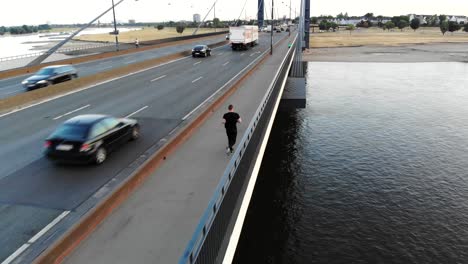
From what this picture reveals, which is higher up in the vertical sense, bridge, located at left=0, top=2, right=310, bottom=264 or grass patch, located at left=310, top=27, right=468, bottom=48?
grass patch, located at left=310, top=27, right=468, bottom=48

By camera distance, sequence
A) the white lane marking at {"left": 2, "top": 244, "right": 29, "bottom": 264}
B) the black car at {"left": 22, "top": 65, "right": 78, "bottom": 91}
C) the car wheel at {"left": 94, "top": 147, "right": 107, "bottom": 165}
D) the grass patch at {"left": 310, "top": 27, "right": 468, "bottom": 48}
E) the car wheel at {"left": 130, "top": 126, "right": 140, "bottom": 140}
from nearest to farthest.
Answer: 1. the white lane marking at {"left": 2, "top": 244, "right": 29, "bottom": 264}
2. the car wheel at {"left": 94, "top": 147, "right": 107, "bottom": 165}
3. the car wheel at {"left": 130, "top": 126, "right": 140, "bottom": 140}
4. the black car at {"left": 22, "top": 65, "right": 78, "bottom": 91}
5. the grass patch at {"left": 310, "top": 27, "right": 468, "bottom": 48}

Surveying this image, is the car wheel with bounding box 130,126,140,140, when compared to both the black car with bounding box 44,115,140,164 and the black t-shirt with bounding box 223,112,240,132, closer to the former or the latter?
the black car with bounding box 44,115,140,164

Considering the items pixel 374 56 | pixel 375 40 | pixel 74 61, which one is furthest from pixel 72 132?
pixel 375 40

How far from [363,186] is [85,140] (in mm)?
13471

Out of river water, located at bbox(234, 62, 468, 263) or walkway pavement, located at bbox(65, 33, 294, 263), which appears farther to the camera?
river water, located at bbox(234, 62, 468, 263)

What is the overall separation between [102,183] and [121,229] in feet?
9.60

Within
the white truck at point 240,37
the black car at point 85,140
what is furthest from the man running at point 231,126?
the white truck at point 240,37

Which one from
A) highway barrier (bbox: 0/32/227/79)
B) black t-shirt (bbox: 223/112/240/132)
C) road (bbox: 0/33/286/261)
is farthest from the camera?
highway barrier (bbox: 0/32/227/79)

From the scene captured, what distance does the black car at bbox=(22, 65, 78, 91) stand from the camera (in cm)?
2414

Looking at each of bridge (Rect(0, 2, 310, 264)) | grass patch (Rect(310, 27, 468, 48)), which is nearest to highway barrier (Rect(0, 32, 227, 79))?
bridge (Rect(0, 2, 310, 264))

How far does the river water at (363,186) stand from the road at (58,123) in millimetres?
5676

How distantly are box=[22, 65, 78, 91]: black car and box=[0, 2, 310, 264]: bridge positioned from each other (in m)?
5.37

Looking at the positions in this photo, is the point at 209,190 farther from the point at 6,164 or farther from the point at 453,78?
the point at 453,78

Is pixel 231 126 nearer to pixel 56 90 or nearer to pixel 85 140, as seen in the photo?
pixel 85 140
